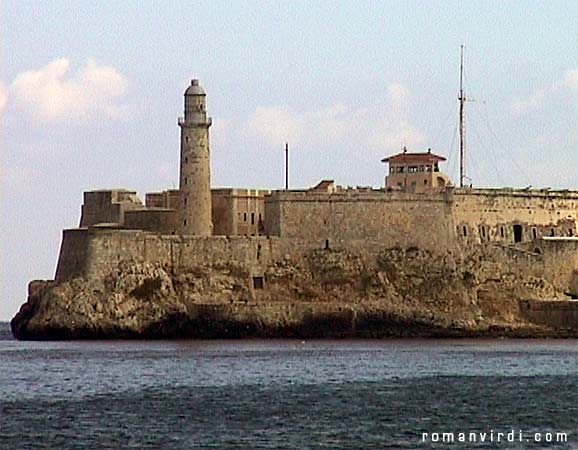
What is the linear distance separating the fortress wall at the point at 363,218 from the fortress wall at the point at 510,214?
1.48m

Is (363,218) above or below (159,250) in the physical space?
above

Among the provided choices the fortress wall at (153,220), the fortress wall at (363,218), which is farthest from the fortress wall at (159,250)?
the fortress wall at (153,220)

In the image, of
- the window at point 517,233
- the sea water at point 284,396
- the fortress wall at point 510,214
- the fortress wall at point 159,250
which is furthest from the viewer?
the window at point 517,233

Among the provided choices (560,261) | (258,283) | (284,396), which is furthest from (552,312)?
(284,396)

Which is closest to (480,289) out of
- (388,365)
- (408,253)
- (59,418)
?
(408,253)

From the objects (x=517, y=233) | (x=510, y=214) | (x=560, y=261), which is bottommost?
(x=560, y=261)

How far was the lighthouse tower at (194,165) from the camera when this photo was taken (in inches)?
2783

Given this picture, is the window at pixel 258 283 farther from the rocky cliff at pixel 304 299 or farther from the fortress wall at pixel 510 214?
the fortress wall at pixel 510 214

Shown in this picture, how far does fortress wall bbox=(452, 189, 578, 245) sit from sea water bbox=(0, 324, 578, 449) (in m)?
9.99

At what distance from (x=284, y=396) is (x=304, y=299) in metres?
26.2

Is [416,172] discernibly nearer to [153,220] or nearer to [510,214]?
[510,214]

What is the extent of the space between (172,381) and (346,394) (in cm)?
587

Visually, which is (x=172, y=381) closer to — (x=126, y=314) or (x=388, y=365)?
(x=388, y=365)

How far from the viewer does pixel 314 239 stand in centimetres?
7262
